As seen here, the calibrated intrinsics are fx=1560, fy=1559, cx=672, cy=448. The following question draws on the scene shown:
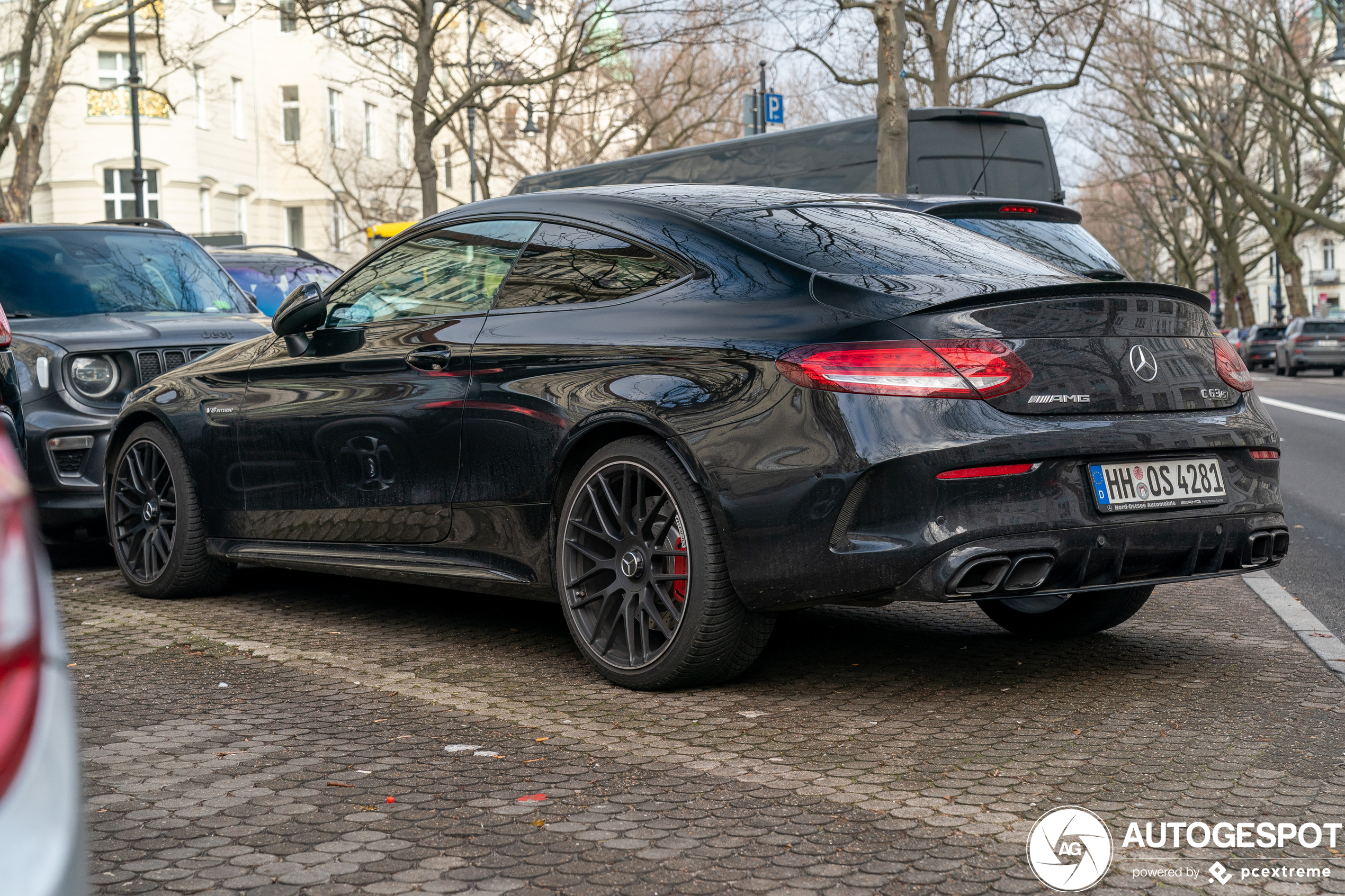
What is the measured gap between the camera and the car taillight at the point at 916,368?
4.16 m

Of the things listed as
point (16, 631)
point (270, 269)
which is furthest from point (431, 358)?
point (270, 269)

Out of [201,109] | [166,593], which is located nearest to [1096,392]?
[166,593]

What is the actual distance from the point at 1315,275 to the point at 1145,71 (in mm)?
87282

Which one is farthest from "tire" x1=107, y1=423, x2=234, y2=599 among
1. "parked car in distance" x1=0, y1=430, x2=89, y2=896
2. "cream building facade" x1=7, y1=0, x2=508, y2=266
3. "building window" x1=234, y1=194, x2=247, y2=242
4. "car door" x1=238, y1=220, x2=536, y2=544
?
"building window" x1=234, y1=194, x2=247, y2=242

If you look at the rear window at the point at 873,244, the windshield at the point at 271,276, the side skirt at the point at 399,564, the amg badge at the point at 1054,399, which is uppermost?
the windshield at the point at 271,276

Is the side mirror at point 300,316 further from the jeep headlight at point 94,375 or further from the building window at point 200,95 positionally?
the building window at point 200,95

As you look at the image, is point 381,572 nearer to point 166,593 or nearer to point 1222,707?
point 166,593

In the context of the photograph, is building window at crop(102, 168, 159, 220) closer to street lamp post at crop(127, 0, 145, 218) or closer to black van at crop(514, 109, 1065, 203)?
street lamp post at crop(127, 0, 145, 218)

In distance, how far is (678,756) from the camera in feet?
13.0

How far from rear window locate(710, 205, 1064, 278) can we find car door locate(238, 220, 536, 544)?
0.89 m

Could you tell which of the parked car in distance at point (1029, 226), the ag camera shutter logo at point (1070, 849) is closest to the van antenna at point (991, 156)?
the parked car in distance at point (1029, 226)

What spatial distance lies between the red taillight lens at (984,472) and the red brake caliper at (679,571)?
0.81m

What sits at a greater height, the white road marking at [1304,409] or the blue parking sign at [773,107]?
the blue parking sign at [773,107]

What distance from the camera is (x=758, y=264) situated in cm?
461
